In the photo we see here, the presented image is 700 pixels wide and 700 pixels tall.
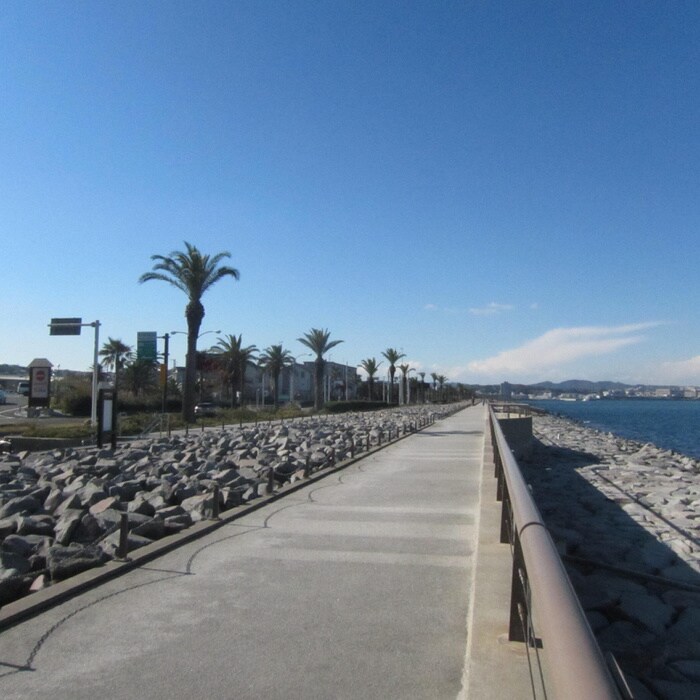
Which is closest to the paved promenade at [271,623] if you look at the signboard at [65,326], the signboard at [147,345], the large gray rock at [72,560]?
the large gray rock at [72,560]

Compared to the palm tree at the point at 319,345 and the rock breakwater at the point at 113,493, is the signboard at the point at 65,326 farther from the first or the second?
the palm tree at the point at 319,345

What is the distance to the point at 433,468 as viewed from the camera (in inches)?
612

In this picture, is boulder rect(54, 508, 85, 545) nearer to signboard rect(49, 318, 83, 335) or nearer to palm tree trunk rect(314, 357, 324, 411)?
signboard rect(49, 318, 83, 335)

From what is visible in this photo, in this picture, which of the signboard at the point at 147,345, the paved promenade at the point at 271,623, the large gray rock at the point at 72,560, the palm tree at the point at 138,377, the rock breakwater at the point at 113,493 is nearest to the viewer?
the paved promenade at the point at 271,623

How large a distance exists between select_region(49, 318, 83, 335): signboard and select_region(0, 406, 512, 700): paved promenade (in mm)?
25181

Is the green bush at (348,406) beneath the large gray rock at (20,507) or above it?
above

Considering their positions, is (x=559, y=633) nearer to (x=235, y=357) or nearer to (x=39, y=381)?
(x=39, y=381)

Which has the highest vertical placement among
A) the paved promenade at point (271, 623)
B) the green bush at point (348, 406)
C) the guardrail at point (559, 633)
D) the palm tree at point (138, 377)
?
the palm tree at point (138, 377)

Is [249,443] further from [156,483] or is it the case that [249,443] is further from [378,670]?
[378,670]

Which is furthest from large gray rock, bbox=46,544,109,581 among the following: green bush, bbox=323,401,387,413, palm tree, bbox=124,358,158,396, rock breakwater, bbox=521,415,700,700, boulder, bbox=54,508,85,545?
green bush, bbox=323,401,387,413

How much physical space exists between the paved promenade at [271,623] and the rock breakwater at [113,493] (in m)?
0.81

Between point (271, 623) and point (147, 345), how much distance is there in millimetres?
32540

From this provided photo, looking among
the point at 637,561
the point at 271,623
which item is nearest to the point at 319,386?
the point at 637,561

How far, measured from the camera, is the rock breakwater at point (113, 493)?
6.87 m
